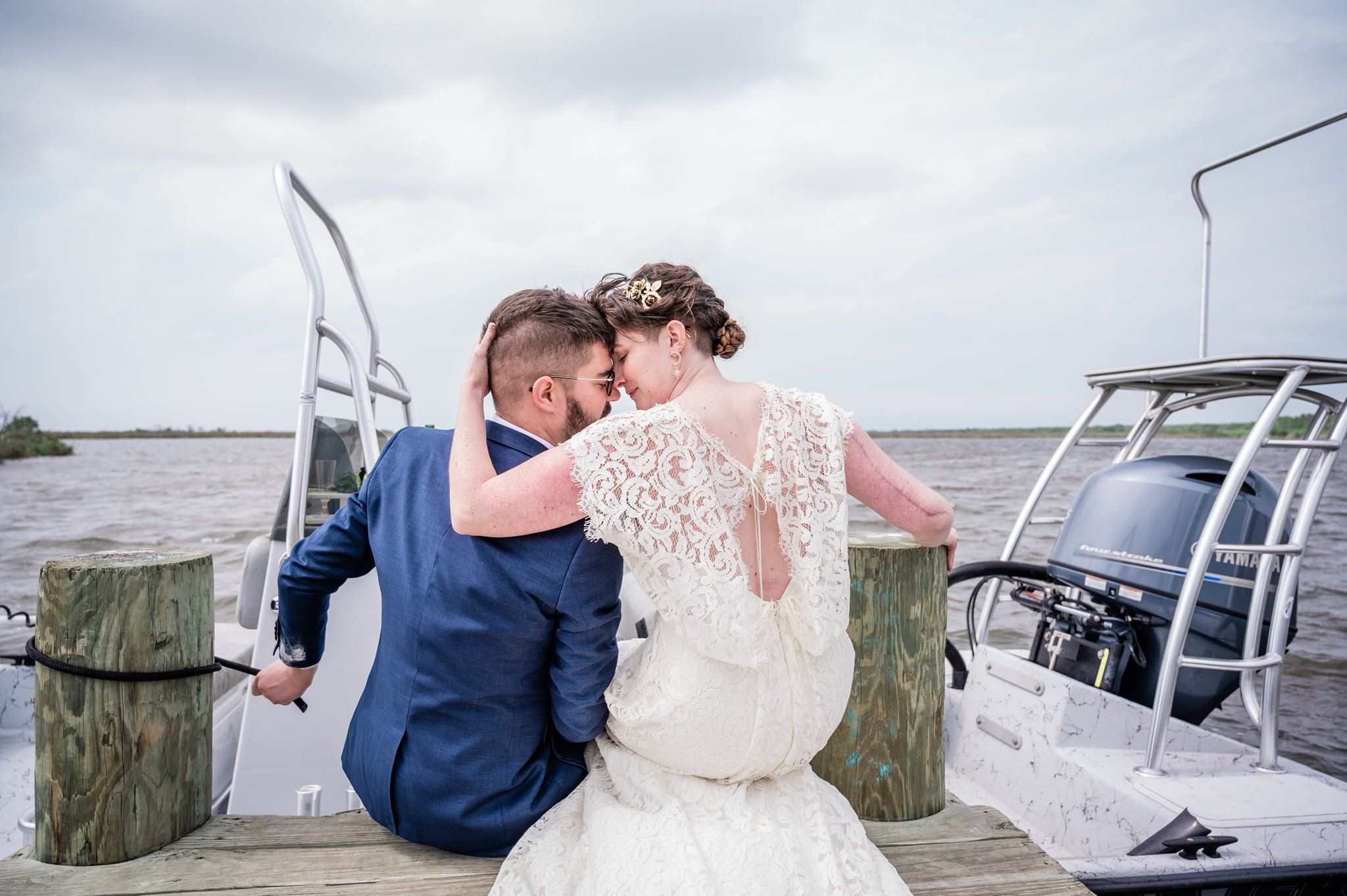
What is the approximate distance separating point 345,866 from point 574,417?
0.94 metres

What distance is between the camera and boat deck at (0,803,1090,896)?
4.58ft

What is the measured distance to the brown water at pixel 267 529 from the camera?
6.11 metres

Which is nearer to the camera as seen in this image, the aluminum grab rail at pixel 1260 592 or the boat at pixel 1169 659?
the boat at pixel 1169 659

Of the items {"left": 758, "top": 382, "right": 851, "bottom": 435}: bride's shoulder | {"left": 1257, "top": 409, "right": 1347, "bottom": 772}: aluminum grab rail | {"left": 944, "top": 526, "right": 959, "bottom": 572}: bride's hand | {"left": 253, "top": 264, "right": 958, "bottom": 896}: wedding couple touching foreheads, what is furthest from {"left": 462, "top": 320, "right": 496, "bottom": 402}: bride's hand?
{"left": 1257, "top": 409, "right": 1347, "bottom": 772}: aluminum grab rail

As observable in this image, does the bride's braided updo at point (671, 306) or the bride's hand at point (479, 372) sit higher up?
the bride's braided updo at point (671, 306)

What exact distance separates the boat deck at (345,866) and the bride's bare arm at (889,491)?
675 millimetres

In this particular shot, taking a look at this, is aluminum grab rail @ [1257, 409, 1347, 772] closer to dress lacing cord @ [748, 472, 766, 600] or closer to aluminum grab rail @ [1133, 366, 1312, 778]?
aluminum grab rail @ [1133, 366, 1312, 778]

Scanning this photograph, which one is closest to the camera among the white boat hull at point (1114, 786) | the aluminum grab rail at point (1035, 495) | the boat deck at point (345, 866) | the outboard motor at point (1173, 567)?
the boat deck at point (345, 866)

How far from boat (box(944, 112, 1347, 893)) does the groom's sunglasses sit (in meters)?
1.71

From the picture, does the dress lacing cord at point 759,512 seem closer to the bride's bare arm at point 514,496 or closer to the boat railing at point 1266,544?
the bride's bare arm at point 514,496

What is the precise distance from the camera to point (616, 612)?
57.5 inches

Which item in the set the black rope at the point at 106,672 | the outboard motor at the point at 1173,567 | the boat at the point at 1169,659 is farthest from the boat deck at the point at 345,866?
the outboard motor at the point at 1173,567

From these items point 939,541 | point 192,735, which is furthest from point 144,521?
point 939,541

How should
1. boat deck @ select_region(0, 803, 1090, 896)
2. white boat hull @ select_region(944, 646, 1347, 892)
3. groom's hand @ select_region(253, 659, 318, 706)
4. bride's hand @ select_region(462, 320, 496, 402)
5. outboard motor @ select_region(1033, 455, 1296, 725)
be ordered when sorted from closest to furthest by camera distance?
boat deck @ select_region(0, 803, 1090, 896)
bride's hand @ select_region(462, 320, 496, 402)
groom's hand @ select_region(253, 659, 318, 706)
white boat hull @ select_region(944, 646, 1347, 892)
outboard motor @ select_region(1033, 455, 1296, 725)
